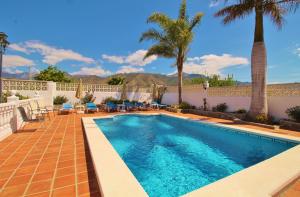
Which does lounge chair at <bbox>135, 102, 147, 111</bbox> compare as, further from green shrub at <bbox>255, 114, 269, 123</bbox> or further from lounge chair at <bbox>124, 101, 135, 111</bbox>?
green shrub at <bbox>255, 114, 269, 123</bbox>

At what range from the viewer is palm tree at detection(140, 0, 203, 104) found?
47.2 feet

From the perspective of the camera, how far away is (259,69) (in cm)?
952

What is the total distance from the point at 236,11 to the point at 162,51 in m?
7.27

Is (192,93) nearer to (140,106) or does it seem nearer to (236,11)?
(140,106)

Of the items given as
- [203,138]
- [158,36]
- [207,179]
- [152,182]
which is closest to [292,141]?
[203,138]

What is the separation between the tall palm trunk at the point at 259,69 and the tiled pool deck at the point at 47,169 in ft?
24.7

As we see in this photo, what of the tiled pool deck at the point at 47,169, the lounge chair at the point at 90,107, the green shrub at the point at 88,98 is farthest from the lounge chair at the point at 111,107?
the tiled pool deck at the point at 47,169

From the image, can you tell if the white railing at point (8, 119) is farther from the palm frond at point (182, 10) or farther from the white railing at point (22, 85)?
the palm frond at point (182, 10)

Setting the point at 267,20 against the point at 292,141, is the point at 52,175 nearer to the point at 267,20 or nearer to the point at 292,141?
the point at 292,141

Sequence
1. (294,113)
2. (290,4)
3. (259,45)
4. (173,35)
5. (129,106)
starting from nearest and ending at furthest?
(290,4), (294,113), (259,45), (173,35), (129,106)

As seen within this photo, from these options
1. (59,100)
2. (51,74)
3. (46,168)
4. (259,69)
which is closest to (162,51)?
(259,69)

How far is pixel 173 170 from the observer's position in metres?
4.38

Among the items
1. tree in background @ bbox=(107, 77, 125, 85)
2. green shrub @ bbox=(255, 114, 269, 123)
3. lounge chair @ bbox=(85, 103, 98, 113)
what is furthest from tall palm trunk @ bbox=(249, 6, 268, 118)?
tree in background @ bbox=(107, 77, 125, 85)

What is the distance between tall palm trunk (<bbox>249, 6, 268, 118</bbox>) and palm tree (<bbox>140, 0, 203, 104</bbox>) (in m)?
5.77
